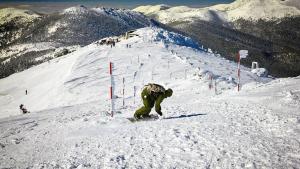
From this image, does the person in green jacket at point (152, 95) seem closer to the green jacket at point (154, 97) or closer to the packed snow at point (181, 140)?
the green jacket at point (154, 97)

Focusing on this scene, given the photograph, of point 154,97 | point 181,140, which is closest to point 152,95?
point 154,97

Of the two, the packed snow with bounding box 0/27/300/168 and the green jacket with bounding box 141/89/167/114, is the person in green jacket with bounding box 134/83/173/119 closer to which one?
the green jacket with bounding box 141/89/167/114

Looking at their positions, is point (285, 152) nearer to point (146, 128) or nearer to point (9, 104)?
point (146, 128)

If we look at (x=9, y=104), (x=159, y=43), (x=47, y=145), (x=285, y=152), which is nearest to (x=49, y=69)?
(x=9, y=104)

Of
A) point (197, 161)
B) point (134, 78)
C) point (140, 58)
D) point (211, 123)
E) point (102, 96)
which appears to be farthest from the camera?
point (140, 58)

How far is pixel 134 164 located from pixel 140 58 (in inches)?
1751

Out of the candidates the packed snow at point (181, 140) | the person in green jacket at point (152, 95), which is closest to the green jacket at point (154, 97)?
the person in green jacket at point (152, 95)

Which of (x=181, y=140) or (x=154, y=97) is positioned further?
(x=154, y=97)

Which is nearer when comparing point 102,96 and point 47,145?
point 47,145

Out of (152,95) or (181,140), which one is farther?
(152,95)

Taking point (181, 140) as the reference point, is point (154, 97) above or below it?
above

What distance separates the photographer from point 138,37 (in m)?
68.8

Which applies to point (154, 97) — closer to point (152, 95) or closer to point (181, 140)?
point (152, 95)

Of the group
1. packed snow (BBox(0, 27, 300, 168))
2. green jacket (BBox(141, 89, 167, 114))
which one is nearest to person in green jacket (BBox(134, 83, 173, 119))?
green jacket (BBox(141, 89, 167, 114))
